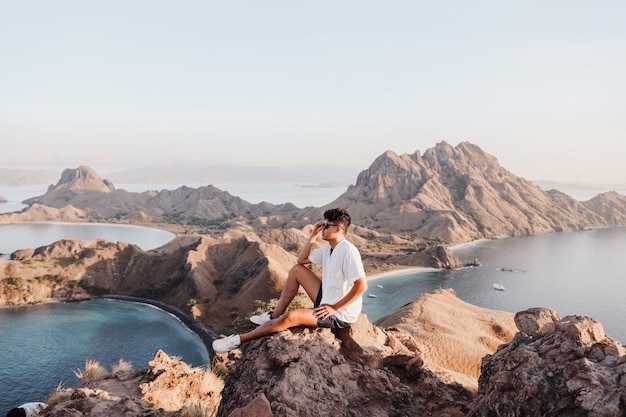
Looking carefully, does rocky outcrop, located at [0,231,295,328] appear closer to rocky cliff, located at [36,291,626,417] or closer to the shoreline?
the shoreline

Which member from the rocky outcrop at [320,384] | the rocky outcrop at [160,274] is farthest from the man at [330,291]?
the rocky outcrop at [160,274]

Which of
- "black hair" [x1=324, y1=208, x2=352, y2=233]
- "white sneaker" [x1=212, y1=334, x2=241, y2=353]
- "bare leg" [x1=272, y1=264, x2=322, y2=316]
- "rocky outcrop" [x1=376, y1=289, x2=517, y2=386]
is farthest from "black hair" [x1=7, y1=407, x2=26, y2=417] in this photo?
"rocky outcrop" [x1=376, y1=289, x2=517, y2=386]

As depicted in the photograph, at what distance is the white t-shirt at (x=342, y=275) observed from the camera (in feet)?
22.1

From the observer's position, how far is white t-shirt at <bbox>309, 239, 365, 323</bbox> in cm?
675

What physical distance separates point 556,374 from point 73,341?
196 ft

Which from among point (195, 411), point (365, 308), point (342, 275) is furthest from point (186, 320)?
point (342, 275)

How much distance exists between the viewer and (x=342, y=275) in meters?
6.84

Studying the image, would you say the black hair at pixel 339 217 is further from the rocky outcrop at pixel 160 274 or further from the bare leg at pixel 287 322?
the rocky outcrop at pixel 160 274

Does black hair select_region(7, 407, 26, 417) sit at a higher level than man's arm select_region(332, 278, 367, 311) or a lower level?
lower

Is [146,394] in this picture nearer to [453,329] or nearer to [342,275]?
[342,275]

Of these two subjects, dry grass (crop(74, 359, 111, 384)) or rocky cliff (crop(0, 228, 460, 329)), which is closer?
dry grass (crop(74, 359, 111, 384))

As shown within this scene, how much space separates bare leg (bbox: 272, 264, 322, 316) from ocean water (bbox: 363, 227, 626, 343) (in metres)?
60.4

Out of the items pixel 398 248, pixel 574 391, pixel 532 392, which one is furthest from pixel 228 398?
pixel 398 248

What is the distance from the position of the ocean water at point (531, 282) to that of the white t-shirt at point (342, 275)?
60.8 metres
